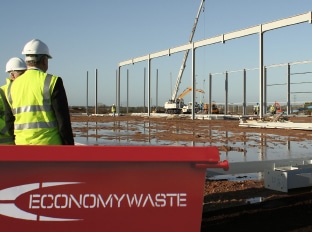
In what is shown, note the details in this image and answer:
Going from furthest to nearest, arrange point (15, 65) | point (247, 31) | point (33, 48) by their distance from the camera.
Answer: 1. point (247, 31)
2. point (15, 65)
3. point (33, 48)

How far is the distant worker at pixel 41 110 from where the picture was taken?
278 centimetres

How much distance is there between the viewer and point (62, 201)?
7.30 feet

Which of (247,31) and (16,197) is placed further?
(247,31)

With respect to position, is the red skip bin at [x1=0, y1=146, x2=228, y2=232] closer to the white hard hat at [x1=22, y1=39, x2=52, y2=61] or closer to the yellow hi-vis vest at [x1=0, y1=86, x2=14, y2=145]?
the white hard hat at [x1=22, y1=39, x2=52, y2=61]

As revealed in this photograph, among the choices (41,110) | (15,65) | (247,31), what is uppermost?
(247,31)

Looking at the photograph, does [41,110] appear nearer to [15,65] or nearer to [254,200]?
[15,65]

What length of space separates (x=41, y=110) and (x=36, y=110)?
40 mm

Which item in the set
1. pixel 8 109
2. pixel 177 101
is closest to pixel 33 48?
pixel 8 109

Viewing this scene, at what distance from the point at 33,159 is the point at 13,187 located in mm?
214

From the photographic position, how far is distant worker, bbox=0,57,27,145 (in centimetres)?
331

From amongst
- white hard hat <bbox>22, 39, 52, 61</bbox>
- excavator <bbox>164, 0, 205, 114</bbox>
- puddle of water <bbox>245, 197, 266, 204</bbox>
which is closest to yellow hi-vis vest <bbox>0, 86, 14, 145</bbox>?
white hard hat <bbox>22, 39, 52, 61</bbox>

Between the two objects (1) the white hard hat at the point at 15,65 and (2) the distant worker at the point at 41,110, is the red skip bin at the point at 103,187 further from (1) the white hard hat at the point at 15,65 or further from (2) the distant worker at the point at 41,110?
(1) the white hard hat at the point at 15,65

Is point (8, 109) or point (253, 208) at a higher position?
point (8, 109)

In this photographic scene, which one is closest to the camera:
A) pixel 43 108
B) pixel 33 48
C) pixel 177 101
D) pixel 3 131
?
pixel 43 108
